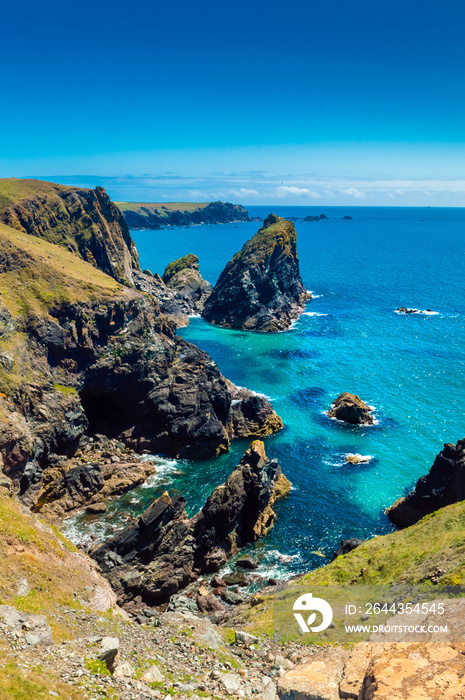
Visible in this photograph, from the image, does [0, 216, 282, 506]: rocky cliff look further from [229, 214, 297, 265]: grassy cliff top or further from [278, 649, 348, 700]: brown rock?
[229, 214, 297, 265]: grassy cliff top

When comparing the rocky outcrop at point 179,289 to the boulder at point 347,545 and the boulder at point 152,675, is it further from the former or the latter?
the boulder at point 152,675

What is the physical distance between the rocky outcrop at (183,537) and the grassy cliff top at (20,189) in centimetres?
9805

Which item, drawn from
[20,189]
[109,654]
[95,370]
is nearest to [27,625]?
[109,654]

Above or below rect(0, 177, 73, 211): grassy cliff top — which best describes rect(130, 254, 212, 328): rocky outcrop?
below

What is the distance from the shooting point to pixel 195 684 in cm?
2292

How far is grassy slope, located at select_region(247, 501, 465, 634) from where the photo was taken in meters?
31.6

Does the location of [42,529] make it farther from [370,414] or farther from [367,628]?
[370,414]

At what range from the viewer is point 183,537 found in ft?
169

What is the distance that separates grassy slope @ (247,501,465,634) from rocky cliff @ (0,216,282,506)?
3697 cm

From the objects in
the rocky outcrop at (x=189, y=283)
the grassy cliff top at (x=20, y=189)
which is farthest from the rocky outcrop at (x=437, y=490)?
the rocky outcrop at (x=189, y=283)

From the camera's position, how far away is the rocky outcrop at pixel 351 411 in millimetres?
82062

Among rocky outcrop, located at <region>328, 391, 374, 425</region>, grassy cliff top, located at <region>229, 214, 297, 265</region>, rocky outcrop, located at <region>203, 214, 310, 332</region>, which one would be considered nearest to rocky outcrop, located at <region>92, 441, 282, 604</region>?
rocky outcrop, located at <region>328, 391, 374, 425</region>

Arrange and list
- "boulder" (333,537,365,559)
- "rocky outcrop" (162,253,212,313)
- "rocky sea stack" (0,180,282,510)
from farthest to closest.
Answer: "rocky outcrop" (162,253,212,313)
"rocky sea stack" (0,180,282,510)
"boulder" (333,537,365,559)

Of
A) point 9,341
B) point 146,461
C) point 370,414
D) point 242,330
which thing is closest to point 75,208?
point 242,330
